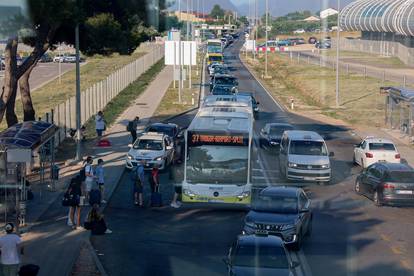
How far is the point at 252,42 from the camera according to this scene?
11300 cm

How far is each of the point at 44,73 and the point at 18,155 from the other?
247ft

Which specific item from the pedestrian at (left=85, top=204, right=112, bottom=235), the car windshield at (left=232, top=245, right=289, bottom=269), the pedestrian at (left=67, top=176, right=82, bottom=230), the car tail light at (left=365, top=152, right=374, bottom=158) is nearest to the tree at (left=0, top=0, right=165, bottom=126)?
the pedestrian at (left=67, top=176, right=82, bottom=230)

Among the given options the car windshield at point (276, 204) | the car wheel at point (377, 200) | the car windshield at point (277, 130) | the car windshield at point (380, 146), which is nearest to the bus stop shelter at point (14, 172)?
the car windshield at point (276, 204)

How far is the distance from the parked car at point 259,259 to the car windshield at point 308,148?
13909 millimetres

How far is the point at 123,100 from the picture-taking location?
59375 millimetres

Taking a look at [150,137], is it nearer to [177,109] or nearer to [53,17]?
[53,17]

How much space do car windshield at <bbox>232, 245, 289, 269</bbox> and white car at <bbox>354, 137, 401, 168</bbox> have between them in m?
16.9

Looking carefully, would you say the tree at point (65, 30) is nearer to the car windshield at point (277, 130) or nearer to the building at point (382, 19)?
the car windshield at point (277, 130)

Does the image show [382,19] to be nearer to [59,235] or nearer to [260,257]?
[59,235]

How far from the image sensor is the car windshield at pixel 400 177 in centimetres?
2462

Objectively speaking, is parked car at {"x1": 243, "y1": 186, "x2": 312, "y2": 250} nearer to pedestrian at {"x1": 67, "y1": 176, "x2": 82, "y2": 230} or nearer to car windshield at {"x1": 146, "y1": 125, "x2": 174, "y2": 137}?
pedestrian at {"x1": 67, "y1": 176, "x2": 82, "y2": 230}

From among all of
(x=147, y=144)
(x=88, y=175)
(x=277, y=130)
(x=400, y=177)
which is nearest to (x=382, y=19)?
(x=277, y=130)

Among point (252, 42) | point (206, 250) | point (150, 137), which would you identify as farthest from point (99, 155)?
point (252, 42)

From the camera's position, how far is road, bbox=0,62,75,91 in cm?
8006
